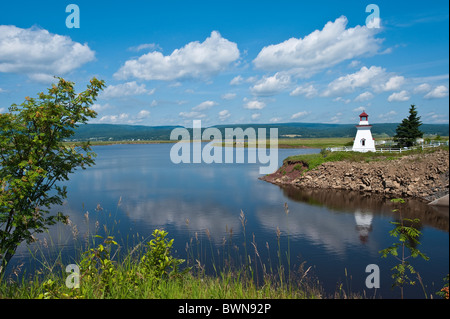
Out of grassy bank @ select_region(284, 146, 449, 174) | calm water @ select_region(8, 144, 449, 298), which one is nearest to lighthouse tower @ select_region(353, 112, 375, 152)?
grassy bank @ select_region(284, 146, 449, 174)

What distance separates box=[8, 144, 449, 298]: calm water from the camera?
17.1 metres

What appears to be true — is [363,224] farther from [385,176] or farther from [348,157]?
[348,157]

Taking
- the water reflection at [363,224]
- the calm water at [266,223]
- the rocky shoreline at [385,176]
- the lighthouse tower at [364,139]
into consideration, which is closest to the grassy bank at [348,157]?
the rocky shoreline at [385,176]

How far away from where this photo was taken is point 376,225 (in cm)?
2570

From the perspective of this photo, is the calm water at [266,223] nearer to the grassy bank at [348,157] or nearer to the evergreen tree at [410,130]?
the grassy bank at [348,157]

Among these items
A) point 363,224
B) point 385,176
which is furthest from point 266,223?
point 385,176

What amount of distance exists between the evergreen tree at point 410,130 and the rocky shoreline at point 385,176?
11.5 m

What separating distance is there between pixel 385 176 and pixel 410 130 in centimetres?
1747

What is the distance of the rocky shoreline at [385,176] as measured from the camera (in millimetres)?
35469

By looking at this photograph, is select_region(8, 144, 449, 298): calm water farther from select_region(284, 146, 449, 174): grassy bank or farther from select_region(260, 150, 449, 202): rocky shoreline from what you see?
select_region(284, 146, 449, 174): grassy bank

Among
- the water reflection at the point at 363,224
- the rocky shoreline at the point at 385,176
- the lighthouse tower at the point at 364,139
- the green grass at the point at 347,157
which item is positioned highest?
the lighthouse tower at the point at 364,139

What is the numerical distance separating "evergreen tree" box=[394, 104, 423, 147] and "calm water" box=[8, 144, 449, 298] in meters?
20.1

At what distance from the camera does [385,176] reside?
134ft
